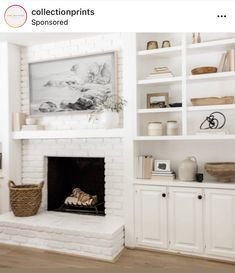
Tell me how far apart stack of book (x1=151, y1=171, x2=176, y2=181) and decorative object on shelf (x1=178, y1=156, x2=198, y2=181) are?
9 cm

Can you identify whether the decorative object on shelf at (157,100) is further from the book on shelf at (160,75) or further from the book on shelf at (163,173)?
the book on shelf at (163,173)

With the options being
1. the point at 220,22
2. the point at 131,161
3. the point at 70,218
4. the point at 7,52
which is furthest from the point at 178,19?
the point at 7,52

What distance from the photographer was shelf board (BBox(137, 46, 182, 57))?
289cm

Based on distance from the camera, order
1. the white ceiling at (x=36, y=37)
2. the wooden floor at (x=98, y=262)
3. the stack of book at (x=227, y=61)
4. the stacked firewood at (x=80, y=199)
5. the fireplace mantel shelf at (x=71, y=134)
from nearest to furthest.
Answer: the wooden floor at (x=98, y=262)
the stack of book at (x=227, y=61)
the fireplace mantel shelf at (x=71, y=134)
the white ceiling at (x=36, y=37)
the stacked firewood at (x=80, y=199)

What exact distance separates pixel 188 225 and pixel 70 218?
1.34 m

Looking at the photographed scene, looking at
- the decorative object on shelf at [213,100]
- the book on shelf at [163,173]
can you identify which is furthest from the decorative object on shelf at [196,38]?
the book on shelf at [163,173]

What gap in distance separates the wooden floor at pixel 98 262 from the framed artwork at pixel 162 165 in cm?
83

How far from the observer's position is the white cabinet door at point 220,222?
8.63ft

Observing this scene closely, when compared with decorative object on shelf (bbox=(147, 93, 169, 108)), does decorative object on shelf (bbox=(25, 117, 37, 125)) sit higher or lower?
lower

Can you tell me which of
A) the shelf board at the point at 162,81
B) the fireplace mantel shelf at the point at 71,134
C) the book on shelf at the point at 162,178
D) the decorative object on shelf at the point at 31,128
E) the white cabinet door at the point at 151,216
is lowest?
the white cabinet door at the point at 151,216

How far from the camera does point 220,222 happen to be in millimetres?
2664

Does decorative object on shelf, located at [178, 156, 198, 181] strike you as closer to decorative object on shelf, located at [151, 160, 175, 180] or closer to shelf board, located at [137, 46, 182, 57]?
decorative object on shelf, located at [151, 160, 175, 180]

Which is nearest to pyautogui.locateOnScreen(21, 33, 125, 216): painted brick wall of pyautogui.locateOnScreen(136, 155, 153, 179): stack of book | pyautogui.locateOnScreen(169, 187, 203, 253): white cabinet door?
pyautogui.locateOnScreen(136, 155, 153, 179): stack of book

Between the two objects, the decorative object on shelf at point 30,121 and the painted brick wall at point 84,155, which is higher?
the decorative object on shelf at point 30,121
